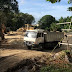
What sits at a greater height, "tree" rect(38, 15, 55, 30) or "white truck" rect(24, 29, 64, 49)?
"tree" rect(38, 15, 55, 30)

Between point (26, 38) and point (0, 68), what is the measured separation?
7594mm

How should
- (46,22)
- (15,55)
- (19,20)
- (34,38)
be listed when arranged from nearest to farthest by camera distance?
(15,55) < (34,38) < (19,20) < (46,22)

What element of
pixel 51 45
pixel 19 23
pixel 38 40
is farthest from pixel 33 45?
pixel 19 23

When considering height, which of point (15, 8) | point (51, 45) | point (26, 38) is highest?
point (15, 8)

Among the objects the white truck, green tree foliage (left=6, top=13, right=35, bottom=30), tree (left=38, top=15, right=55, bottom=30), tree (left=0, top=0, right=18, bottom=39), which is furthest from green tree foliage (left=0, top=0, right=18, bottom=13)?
tree (left=38, top=15, right=55, bottom=30)

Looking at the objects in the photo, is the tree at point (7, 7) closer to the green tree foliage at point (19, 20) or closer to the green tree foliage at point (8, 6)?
the green tree foliage at point (8, 6)

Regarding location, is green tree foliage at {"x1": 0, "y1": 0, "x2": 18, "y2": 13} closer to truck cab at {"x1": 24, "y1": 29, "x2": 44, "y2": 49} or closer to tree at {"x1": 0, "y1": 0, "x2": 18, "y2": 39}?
tree at {"x1": 0, "y1": 0, "x2": 18, "y2": 39}

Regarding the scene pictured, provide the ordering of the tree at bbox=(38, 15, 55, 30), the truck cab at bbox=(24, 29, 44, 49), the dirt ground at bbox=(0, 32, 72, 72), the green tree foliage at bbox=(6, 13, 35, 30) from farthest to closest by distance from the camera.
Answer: the tree at bbox=(38, 15, 55, 30), the green tree foliage at bbox=(6, 13, 35, 30), the truck cab at bbox=(24, 29, 44, 49), the dirt ground at bbox=(0, 32, 72, 72)

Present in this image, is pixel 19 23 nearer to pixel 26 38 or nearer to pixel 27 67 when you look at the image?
pixel 26 38

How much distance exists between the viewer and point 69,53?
10.3 m

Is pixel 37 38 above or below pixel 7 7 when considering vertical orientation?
below

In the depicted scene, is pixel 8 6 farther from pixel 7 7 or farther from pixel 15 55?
pixel 15 55

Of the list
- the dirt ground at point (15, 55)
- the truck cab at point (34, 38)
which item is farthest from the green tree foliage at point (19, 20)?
the truck cab at point (34, 38)

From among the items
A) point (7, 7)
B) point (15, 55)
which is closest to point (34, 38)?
point (15, 55)
